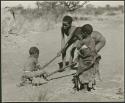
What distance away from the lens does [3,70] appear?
31.4 ft

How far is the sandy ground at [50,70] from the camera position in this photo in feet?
23.1

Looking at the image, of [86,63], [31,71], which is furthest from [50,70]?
[86,63]

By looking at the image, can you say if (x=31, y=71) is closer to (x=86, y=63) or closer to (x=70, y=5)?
(x=86, y=63)

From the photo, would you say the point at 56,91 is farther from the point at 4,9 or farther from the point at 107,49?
the point at 4,9

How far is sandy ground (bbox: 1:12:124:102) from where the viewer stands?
7055 millimetres

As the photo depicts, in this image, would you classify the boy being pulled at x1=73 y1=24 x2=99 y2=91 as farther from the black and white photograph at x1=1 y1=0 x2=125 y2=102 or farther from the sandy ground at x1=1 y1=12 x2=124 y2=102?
the sandy ground at x1=1 y1=12 x2=124 y2=102

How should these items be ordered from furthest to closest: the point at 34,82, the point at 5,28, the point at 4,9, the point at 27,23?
the point at 27,23, the point at 4,9, the point at 5,28, the point at 34,82

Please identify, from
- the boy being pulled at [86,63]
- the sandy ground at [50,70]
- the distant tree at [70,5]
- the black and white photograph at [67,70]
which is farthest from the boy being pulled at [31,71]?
the distant tree at [70,5]

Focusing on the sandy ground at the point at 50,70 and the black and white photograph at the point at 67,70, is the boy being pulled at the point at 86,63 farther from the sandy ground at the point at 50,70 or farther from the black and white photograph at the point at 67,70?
the sandy ground at the point at 50,70

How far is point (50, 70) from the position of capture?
31.2 ft

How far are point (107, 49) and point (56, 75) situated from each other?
4.06m

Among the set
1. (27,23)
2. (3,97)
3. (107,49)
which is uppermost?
(27,23)

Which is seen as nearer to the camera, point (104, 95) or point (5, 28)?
point (104, 95)

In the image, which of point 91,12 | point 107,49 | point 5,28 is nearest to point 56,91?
point 107,49
